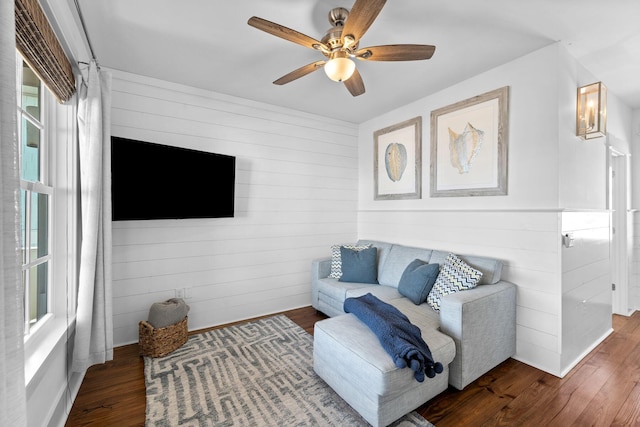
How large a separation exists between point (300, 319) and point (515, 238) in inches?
92.6

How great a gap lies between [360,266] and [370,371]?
5.49ft

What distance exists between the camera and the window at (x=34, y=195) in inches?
60.7

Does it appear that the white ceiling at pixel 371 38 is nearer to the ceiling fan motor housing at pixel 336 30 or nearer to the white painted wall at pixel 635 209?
the ceiling fan motor housing at pixel 336 30

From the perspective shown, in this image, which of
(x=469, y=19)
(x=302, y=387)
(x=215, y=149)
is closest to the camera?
(x=469, y=19)

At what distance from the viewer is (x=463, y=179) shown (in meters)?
2.90

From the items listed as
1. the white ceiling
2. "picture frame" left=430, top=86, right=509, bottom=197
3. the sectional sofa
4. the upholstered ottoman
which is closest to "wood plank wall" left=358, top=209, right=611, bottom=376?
the sectional sofa

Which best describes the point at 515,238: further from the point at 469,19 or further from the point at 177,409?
the point at 177,409

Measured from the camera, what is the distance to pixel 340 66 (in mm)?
1859

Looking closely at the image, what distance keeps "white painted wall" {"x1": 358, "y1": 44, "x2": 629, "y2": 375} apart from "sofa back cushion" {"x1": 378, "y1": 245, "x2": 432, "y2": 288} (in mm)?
355

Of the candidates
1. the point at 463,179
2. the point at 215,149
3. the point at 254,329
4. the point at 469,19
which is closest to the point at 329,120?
the point at 215,149

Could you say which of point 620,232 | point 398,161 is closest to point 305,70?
point 398,161

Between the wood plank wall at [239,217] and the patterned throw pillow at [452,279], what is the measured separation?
68.6 inches

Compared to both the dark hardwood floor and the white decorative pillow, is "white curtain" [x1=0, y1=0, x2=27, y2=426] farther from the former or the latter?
the white decorative pillow

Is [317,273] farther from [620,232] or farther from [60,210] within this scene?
[620,232]
